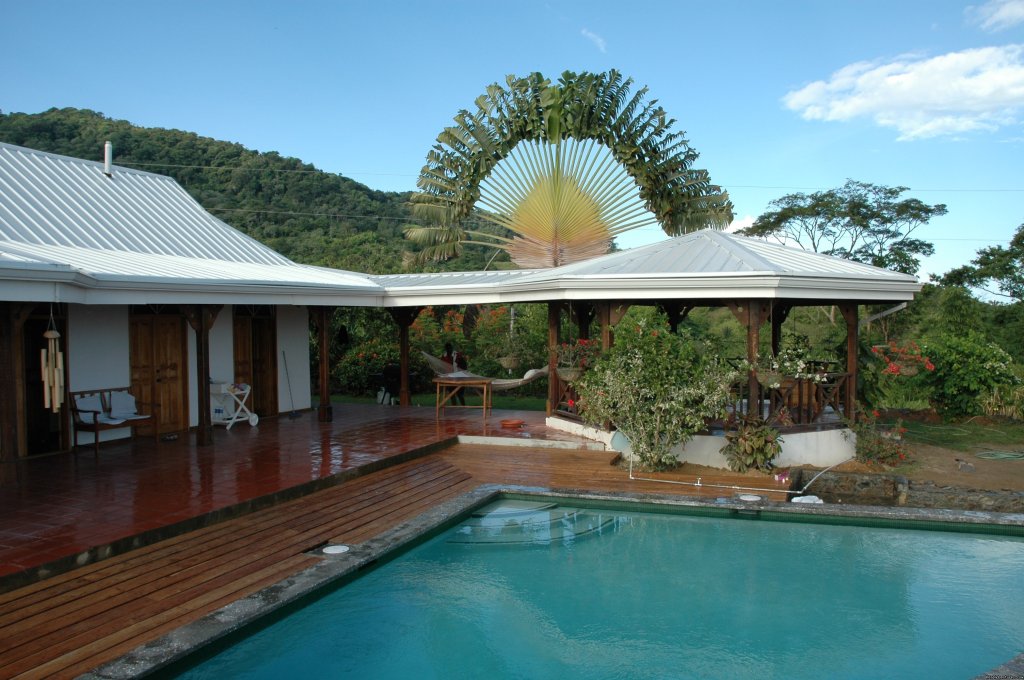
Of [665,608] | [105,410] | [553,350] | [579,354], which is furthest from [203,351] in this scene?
[665,608]

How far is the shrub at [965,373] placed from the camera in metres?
12.4

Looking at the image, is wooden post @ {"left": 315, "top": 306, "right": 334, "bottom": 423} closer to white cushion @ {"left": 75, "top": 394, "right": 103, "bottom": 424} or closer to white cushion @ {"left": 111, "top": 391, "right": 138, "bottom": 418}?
white cushion @ {"left": 111, "top": 391, "right": 138, "bottom": 418}

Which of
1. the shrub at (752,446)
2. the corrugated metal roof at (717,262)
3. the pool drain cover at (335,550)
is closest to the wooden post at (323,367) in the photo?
the corrugated metal roof at (717,262)

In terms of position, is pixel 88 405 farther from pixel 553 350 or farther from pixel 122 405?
Result: pixel 553 350

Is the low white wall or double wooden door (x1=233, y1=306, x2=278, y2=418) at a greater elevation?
double wooden door (x1=233, y1=306, x2=278, y2=418)

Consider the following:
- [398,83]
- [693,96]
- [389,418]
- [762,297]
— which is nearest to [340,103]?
[398,83]

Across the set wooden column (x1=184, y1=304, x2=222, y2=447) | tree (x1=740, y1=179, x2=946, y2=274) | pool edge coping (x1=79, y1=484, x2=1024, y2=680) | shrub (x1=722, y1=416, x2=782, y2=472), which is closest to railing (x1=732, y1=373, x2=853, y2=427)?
shrub (x1=722, y1=416, x2=782, y2=472)

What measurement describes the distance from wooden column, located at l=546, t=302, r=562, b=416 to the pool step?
3.43 meters

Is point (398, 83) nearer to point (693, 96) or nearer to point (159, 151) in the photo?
point (159, 151)

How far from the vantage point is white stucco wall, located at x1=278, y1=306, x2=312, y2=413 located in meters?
12.8

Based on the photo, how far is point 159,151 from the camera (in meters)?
27.3

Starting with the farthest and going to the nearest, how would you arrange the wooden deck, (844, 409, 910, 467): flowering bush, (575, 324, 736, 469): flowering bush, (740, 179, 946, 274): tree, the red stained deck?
(740, 179, 946, 274): tree < (844, 409, 910, 467): flowering bush < (575, 324, 736, 469): flowering bush < the red stained deck < the wooden deck

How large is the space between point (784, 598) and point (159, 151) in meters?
28.2

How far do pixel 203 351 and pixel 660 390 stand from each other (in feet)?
19.0
